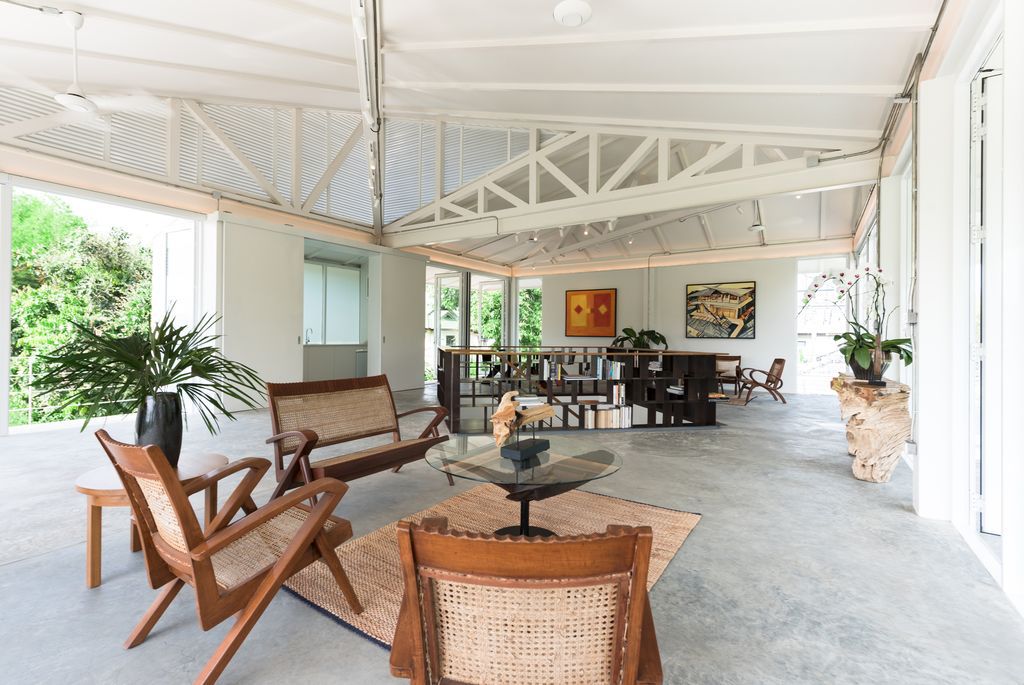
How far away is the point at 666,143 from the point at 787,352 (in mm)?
6580

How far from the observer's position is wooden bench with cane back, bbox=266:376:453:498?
2.98 meters

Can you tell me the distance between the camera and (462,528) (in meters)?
2.90

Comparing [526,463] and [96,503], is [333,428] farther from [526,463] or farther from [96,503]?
[526,463]

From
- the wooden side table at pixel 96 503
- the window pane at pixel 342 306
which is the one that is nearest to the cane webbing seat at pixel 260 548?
the wooden side table at pixel 96 503

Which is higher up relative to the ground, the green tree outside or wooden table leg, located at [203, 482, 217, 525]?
the green tree outside

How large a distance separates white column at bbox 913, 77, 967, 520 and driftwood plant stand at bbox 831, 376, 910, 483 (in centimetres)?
64

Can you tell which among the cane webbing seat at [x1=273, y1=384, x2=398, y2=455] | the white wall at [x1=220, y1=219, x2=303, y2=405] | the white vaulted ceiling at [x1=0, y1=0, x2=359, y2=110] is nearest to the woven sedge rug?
the cane webbing seat at [x1=273, y1=384, x2=398, y2=455]

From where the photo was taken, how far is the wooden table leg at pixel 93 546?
2291mm

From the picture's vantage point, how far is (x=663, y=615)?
82.3 inches

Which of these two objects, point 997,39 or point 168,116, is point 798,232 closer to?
point 997,39

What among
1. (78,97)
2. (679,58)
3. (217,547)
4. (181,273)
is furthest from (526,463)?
(181,273)

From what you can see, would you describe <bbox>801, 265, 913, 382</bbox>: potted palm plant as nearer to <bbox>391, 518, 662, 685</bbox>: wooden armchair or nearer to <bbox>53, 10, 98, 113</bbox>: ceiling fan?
<bbox>391, 518, 662, 685</bbox>: wooden armchair

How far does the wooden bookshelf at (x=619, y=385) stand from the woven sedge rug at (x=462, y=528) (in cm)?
247

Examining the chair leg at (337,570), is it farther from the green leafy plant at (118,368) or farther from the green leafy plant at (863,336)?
the green leafy plant at (863,336)
